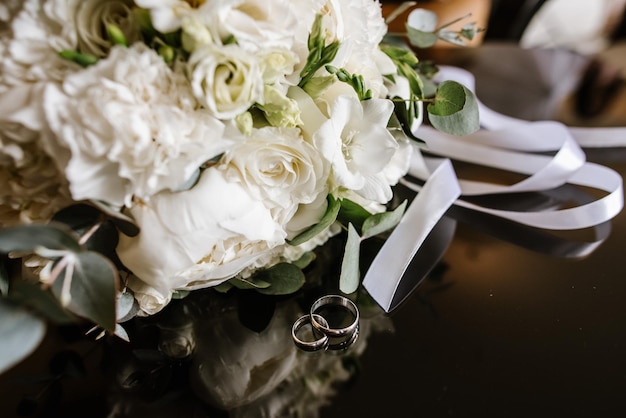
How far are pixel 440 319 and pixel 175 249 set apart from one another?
1.02 feet

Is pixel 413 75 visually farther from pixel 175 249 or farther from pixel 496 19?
pixel 496 19

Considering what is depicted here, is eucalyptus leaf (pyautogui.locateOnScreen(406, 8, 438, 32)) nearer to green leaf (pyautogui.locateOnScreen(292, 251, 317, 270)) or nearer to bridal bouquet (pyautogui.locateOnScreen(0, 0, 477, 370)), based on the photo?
bridal bouquet (pyautogui.locateOnScreen(0, 0, 477, 370))

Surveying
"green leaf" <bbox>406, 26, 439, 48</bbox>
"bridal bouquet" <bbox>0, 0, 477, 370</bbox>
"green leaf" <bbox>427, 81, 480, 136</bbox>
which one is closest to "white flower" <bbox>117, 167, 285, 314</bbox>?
"bridal bouquet" <bbox>0, 0, 477, 370</bbox>

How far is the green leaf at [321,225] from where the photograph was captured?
1.78 feet

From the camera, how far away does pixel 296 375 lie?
1.85ft

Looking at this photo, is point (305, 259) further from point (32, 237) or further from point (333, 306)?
point (32, 237)

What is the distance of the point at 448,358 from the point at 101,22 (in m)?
0.44

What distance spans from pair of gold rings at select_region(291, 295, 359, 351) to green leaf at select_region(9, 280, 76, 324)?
265 millimetres

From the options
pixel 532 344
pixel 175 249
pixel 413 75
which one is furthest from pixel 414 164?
pixel 175 249

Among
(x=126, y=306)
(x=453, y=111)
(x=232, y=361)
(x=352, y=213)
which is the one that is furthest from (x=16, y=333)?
(x=453, y=111)

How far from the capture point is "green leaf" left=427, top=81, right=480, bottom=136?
60 cm

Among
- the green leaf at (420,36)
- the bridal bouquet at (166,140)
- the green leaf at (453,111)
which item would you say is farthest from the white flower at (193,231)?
the green leaf at (420,36)

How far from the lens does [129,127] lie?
391 millimetres

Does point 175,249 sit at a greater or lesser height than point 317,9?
lesser
